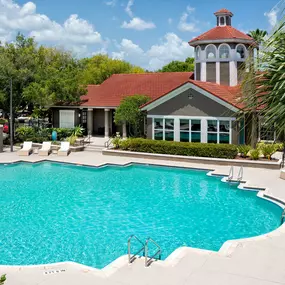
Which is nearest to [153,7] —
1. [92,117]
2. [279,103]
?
[279,103]

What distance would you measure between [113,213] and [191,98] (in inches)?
587

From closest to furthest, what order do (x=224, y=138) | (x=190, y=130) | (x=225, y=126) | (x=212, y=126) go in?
(x=225, y=126), (x=224, y=138), (x=212, y=126), (x=190, y=130)

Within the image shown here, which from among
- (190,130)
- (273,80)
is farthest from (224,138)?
(273,80)

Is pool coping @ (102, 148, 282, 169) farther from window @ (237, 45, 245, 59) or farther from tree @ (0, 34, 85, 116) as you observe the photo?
window @ (237, 45, 245, 59)

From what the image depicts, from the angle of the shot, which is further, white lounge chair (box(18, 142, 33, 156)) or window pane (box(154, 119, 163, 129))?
window pane (box(154, 119, 163, 129))

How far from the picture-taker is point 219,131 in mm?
28016

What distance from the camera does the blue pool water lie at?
12250 mm

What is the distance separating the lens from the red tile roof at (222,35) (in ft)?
109

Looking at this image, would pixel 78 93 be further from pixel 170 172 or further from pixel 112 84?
pixel 170 172

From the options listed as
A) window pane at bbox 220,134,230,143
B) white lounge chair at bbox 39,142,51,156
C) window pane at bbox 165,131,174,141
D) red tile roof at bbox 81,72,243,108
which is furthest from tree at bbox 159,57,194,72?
white lounge chair at bbox 39,142,51,156

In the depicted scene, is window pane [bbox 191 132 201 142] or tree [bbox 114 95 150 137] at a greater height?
tree [bbox 114 95 150 137]

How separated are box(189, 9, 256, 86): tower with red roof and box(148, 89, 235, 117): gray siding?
6149 mm

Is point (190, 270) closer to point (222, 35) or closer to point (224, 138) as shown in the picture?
point (224, 138)

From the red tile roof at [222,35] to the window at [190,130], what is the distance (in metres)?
8.87
